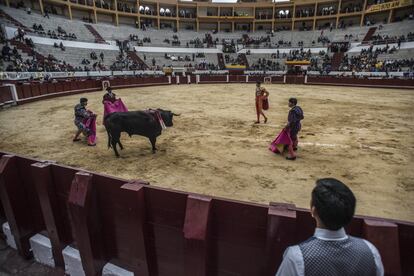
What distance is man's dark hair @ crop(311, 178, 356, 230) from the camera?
1.15 metres

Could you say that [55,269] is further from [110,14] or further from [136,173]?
[110,14]

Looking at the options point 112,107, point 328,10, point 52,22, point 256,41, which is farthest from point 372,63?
point 52,22

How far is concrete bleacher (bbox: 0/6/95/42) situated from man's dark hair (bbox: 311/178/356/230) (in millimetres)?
36647

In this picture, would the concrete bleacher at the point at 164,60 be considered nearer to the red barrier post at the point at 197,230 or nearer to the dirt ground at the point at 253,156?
the dirt ground at the point at 253,156

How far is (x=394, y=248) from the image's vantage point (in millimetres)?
1467

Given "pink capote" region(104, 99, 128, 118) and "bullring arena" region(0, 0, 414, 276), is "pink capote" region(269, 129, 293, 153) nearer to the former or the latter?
"bullring arena" region(0, 0, 414, 276)

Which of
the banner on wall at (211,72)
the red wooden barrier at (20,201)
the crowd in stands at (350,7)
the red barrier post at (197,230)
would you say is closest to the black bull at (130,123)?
the red wooden barrier at (20,201)

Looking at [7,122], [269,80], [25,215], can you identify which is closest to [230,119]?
[25,215]

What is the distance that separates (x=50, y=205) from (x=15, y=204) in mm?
588

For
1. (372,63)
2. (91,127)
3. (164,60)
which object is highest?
(164,60)

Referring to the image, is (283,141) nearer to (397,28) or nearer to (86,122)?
(86,122)

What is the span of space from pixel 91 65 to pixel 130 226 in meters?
31.3

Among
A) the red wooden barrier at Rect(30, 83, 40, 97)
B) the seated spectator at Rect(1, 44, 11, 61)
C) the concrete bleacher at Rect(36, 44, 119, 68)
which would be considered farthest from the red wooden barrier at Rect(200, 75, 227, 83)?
the red wooden barrier at Rect(30, 83, 40, 97)

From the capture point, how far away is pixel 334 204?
3.84 ft
